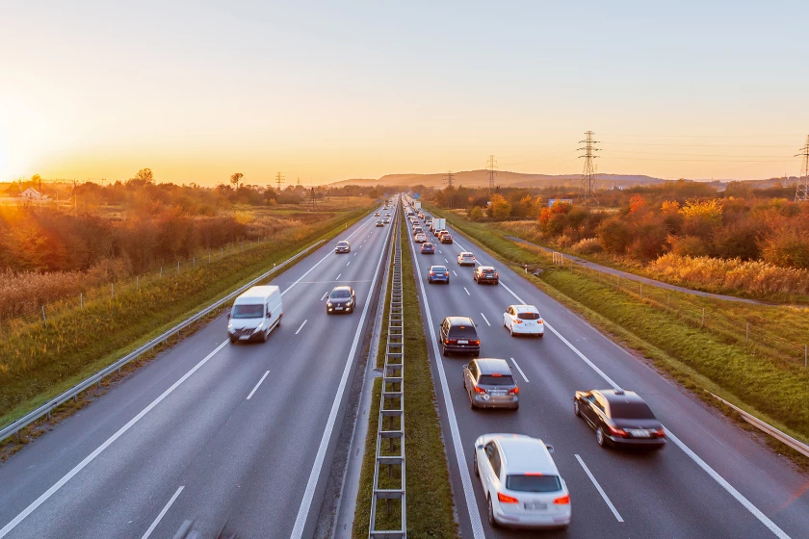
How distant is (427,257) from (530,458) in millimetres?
43251

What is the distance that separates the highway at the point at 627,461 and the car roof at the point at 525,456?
136cm

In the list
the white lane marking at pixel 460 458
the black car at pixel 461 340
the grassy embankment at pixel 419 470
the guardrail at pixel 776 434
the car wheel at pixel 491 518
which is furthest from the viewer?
the black car at pixel 461 340

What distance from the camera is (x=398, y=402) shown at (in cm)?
1560

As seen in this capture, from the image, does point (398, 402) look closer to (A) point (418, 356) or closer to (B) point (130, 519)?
(A) point (418, 356)

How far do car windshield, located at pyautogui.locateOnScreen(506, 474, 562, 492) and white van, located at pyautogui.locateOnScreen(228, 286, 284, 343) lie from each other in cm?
1558

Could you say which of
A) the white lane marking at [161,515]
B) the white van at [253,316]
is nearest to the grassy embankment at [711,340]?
the white lane marking at [161,515]

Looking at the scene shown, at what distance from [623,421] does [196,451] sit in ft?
38.1

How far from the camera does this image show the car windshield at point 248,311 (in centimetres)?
2314

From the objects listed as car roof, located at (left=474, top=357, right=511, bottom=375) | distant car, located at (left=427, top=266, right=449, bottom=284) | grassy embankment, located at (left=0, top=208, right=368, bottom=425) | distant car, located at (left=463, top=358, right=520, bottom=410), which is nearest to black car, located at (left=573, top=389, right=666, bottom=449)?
distant car, located at (left=463, top=358, right=520, bottom=410)

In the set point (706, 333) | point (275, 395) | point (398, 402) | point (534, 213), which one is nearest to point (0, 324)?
point (275, 395)

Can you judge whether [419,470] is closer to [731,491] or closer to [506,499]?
[506,499]

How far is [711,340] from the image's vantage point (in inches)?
891

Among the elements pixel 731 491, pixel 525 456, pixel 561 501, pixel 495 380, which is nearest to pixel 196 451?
pixel 525 456

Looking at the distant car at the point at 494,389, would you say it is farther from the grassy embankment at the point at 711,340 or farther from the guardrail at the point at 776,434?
the grassy embankment at the point at 711,340
